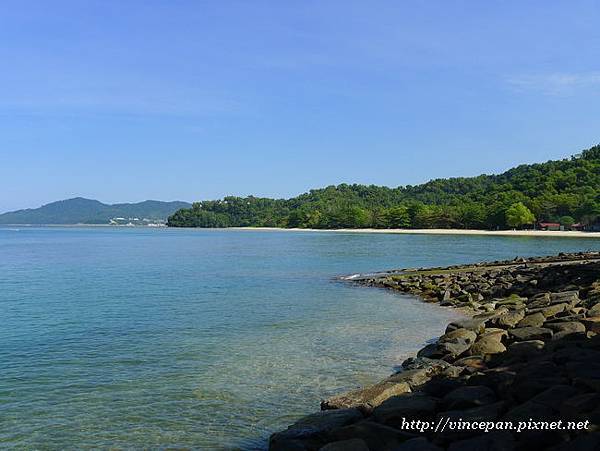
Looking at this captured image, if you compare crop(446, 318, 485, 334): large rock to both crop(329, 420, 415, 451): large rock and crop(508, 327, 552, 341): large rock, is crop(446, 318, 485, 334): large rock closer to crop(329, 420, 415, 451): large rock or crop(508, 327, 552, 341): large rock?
crop(508, 327, 552, 341): large rock

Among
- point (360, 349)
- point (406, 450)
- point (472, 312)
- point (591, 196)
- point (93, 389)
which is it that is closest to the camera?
point (406, 450)

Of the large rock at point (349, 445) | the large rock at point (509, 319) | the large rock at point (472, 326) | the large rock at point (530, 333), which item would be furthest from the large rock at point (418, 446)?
the large rock at point (509, 319)

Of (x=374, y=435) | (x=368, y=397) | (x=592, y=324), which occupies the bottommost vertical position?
(x=368, y=397)

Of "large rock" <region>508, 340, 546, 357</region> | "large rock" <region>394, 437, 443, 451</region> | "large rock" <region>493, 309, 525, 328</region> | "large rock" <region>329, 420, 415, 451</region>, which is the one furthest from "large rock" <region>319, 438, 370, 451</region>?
"large rock" <region>493, 309, 525, 328</region>

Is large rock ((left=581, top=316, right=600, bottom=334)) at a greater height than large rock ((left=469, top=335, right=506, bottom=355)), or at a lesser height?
greater

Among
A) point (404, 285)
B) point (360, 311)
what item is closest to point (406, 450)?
point (360, 311)

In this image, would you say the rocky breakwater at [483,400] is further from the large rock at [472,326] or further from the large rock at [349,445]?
the large rock at [472,326]

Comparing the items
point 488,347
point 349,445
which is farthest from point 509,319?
point 349,445

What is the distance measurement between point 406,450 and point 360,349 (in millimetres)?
8703

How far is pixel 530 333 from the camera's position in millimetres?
11953

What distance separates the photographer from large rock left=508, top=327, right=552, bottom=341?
11586 millimetres

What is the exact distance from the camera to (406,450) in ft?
20.3

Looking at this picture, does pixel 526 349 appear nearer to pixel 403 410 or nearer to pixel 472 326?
pixel 403 410

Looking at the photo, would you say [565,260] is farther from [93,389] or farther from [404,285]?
[93,389]
